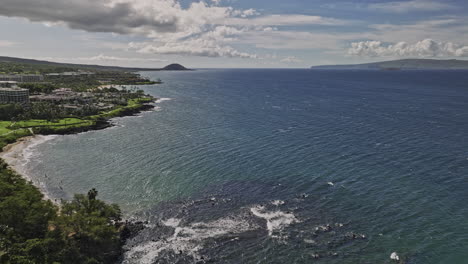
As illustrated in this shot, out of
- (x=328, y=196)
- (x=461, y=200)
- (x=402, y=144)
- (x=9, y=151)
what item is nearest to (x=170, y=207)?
(x=328, y=196)

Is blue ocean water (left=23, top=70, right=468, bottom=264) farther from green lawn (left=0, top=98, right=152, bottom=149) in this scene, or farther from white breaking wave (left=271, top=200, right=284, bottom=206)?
green lawn (left=0, top=98, right=152, bottom=149)

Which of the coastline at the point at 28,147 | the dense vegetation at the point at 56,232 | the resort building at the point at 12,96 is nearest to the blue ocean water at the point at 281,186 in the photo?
the coastline at the point at 28,147

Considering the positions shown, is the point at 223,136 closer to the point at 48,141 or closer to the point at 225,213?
the point at 225,213

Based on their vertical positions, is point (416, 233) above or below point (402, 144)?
below

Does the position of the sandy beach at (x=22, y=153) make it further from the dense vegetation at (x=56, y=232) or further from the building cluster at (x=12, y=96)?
the building cluster at (x=12, y=96)

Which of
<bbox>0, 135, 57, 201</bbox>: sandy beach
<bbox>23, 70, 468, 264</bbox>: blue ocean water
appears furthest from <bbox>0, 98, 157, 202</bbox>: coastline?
<bbox>23, 70, 468, 264</bbox>: blue ocean water
